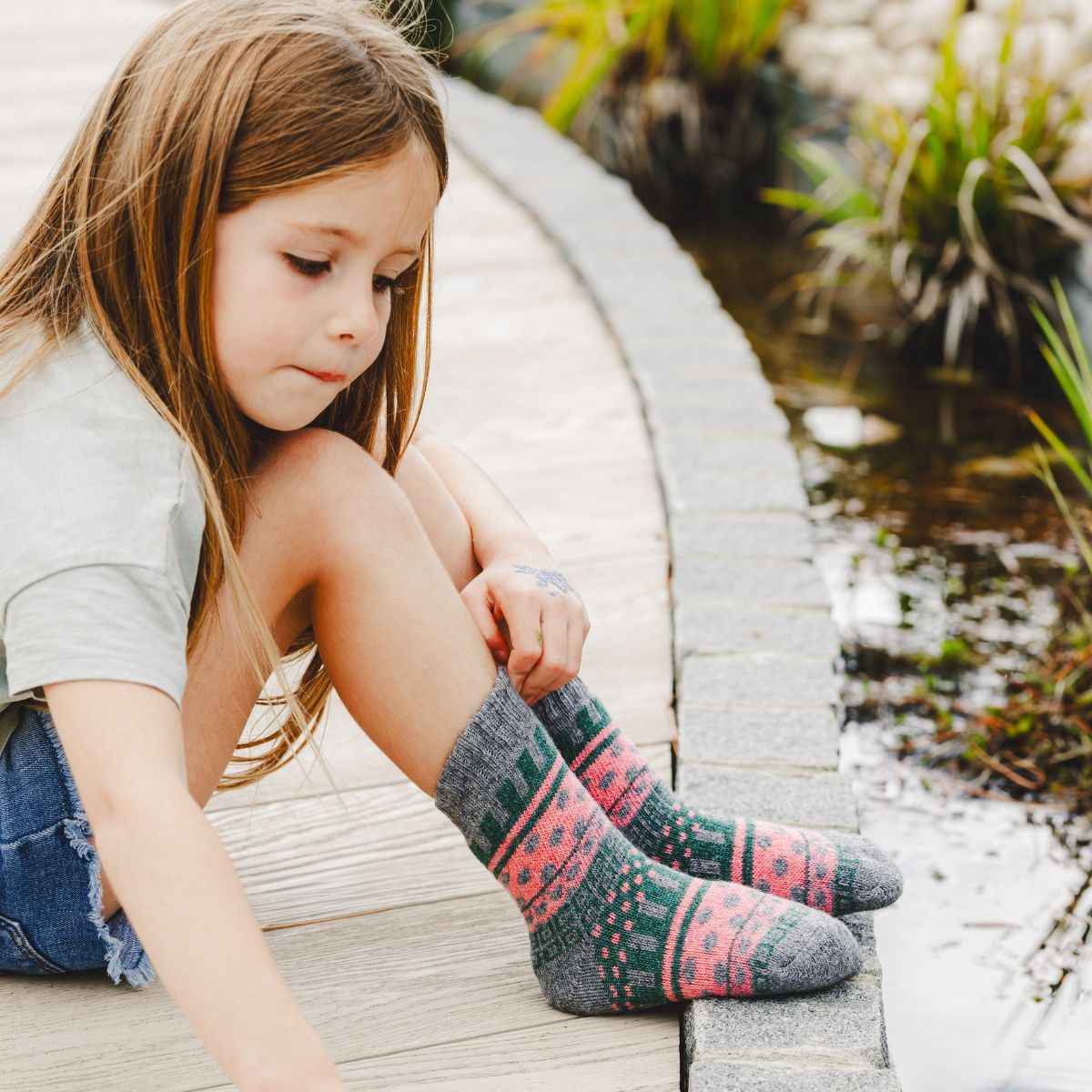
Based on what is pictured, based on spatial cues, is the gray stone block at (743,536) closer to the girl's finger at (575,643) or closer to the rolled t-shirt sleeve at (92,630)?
the girl's finger at (575,643)

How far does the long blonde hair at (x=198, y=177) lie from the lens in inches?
45.4

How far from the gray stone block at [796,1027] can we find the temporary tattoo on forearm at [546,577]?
394mm

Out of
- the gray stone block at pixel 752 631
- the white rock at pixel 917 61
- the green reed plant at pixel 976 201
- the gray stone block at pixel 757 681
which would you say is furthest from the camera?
the white rock at pixel 917 61

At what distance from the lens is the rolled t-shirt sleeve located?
39.8 inches

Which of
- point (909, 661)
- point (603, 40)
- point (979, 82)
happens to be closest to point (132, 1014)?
point (909, 661)

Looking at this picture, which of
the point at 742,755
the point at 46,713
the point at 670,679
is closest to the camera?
the point at 46,713

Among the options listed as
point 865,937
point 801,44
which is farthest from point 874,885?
point 801,44

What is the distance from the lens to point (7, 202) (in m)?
3.50

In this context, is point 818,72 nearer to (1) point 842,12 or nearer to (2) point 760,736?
(1) point 842,12

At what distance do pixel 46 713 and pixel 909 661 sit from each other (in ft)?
4.63

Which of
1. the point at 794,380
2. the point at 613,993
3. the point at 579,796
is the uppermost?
the point at 579,796

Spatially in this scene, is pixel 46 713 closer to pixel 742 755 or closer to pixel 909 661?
pixel 742 755

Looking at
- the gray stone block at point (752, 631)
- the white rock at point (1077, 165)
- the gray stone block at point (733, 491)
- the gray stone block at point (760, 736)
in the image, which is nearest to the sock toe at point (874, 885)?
the gray stone block at point (760, 736)

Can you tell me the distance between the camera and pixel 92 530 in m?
1.05
